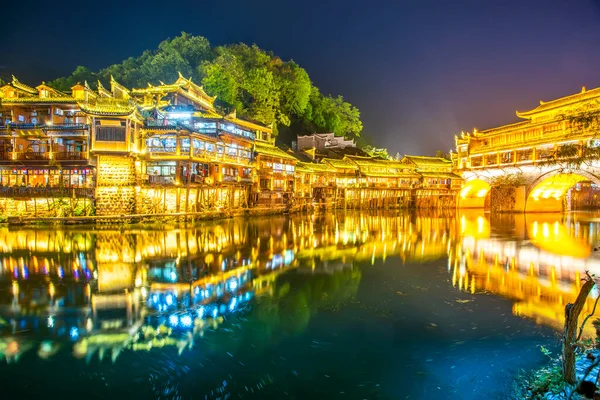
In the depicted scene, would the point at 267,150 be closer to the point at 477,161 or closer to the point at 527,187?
the point at 527,187

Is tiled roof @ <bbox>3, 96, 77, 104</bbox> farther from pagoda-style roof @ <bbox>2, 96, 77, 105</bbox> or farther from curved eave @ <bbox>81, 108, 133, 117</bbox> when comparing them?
curved eave @ <bbox>81, 108, 133, 117</bbox>

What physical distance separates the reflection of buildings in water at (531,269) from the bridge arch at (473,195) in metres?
32.5

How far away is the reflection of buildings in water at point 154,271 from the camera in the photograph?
793cm

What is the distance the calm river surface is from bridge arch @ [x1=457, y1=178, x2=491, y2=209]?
128 feet

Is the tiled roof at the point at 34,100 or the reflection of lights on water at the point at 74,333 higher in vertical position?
the tiled roof at the point at 34,100

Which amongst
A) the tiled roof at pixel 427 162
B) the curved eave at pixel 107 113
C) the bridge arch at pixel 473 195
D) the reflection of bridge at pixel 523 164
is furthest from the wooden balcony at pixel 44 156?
the bridge arch at pixel 473 195

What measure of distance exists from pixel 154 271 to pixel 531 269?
14.5 metres

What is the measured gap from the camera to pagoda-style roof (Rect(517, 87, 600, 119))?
118ft

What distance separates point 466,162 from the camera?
53094 millimetres

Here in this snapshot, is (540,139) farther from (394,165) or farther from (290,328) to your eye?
(290,328)

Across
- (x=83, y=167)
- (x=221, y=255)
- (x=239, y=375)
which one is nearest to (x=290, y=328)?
(x=239, y=375)

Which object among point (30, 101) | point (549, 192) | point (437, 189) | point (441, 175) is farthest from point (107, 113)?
point (549, 192)

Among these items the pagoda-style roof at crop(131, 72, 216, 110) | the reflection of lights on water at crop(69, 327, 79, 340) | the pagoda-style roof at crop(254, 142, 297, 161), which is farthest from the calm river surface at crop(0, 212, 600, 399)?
the pagoda-style roof at crop(254, 142, 297, 161)

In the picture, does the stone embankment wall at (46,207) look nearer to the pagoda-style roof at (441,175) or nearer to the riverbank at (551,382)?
the riverbank at (551,382)
